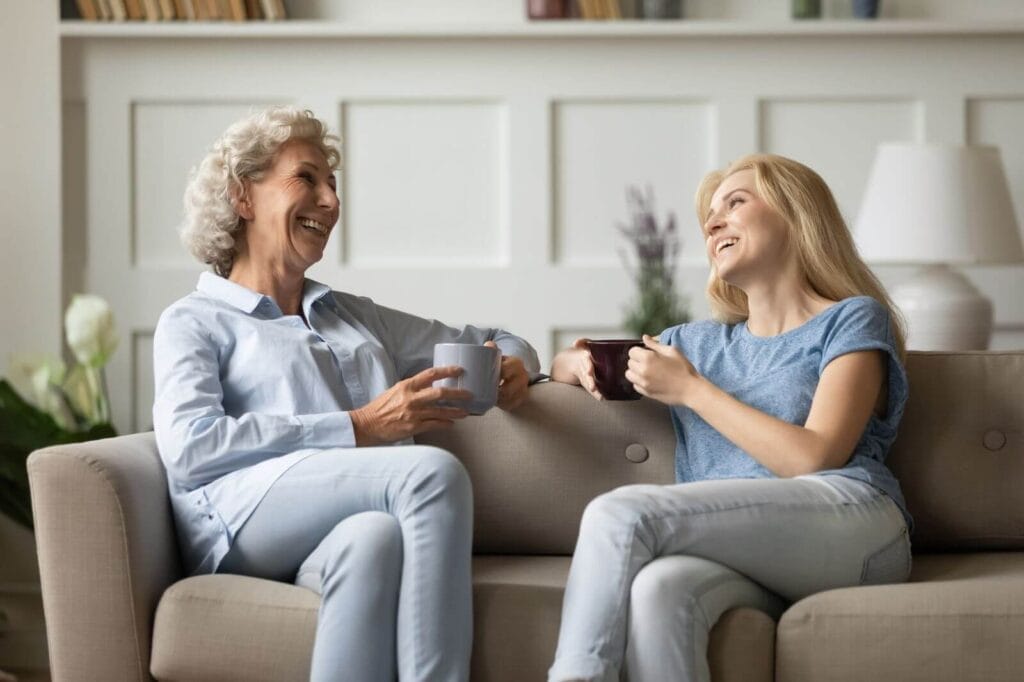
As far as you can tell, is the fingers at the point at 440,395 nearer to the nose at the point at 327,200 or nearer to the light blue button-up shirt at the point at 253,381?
the light blue button-up shirt at the point at 253,381

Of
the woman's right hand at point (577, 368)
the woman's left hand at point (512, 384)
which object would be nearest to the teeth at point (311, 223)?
the woman's left hand at point (512, 384)

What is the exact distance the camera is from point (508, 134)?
3.69m

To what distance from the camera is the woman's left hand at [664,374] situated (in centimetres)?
197

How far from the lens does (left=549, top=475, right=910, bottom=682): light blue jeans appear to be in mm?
1668

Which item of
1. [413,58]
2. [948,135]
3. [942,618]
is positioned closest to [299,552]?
[942,618]

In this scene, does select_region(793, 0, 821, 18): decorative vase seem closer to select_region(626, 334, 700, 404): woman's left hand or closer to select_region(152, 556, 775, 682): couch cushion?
select_region(626, 334, 700, 404): woman's left hand

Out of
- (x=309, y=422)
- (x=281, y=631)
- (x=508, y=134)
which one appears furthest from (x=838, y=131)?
(x=281, y=631)

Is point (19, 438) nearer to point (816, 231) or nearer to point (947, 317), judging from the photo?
point (816, 231)

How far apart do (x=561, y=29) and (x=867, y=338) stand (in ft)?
6.29

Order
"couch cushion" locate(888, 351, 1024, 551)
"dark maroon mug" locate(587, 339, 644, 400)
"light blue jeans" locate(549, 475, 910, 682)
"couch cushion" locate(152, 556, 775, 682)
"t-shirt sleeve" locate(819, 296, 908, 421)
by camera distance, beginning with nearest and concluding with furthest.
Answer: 1. "light blue jeans" locate(549, 475, 910, 682)
2. "couch cushion" locate(152, 556, 775, 682)
3. "t-shirt sleeve" locate(819, 296, 908, 421)
4. "dark maroon mug" locate(587, 339, 644, 400)
5. "couch cushion" locate(888, 351, 1024, 551)

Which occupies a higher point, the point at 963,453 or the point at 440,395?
the point at 440,395

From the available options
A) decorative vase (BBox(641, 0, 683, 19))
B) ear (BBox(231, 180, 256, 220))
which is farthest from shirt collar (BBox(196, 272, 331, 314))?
decorative vase (BBox(641, 0, 683, 19))

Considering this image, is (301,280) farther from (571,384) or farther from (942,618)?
(942,618)

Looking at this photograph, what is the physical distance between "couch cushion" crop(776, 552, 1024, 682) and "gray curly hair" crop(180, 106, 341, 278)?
1137 millimetres
